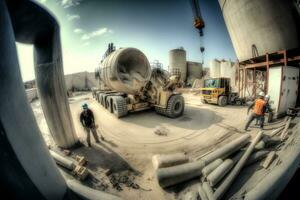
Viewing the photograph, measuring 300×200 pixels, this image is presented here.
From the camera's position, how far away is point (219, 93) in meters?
10.9

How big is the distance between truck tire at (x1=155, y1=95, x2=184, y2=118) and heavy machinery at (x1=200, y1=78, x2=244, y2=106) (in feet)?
14.2

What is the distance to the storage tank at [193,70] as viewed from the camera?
102 feet

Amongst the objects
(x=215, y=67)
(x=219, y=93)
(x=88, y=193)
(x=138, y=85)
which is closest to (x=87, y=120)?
(x=88, y=193)

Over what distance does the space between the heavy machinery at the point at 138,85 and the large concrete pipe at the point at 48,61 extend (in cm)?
351

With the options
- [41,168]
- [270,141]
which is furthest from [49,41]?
[270,141]

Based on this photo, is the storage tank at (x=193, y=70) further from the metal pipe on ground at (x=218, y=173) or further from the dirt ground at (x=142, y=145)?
the metal pipe on ground at (x=218, y=173)

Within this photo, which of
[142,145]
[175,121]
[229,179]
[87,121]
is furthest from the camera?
[175,121]

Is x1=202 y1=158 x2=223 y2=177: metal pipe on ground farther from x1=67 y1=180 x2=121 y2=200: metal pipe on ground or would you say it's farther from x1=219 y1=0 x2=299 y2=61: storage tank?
x1=219 y1=0 x2=299 y2=61: storage tank

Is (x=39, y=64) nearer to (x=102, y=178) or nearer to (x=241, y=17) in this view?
(x=102, y=178)

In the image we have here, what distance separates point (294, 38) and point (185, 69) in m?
22.4

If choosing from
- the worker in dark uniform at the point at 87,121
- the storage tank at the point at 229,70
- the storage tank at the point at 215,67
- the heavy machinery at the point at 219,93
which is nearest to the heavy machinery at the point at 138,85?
the worker in dark uniform at the point at 87,121

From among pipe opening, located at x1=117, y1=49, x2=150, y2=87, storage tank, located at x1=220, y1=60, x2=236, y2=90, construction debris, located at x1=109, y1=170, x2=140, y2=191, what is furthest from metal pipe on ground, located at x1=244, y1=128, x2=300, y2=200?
storage tank, located at x1=220, y1=60, x2=236, y2=90

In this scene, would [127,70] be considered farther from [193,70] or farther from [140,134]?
[193,70]

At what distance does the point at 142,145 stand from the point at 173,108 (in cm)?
348
